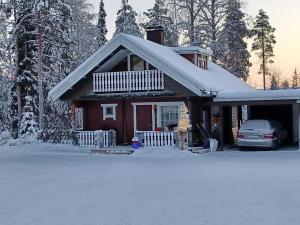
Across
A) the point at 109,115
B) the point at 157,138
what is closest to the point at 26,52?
the point at 109,115

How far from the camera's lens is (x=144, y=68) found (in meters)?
24.0

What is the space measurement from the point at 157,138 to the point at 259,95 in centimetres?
501

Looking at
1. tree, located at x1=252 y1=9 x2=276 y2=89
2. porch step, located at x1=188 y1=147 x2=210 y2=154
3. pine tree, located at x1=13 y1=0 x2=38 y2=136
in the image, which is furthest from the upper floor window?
tree, located at x1=252 y1=9 x2=276 y2=89

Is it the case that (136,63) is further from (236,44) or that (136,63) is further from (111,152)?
(236,44)

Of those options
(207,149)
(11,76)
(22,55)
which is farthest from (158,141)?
(11,76)

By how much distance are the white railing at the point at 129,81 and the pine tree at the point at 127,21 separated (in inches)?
843

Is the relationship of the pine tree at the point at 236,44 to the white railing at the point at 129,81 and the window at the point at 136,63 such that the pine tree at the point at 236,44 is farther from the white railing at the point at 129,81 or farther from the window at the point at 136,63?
the white railing at the point at 129,81

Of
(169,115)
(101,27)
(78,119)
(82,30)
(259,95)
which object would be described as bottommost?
(78,119)

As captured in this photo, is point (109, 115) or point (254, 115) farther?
point (254, 115)

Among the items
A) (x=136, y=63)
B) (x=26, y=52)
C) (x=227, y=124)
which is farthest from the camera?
(x=26, y=52)

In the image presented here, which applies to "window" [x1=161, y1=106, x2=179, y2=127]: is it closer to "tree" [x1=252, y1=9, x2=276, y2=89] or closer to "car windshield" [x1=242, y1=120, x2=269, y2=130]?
"car windshield" [x1=242, y1=120, x2=269, y2=130]

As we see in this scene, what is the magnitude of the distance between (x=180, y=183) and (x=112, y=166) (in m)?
4.74

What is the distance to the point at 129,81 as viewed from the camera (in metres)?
22.9

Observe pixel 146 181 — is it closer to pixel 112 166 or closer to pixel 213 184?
pixel 213 184
